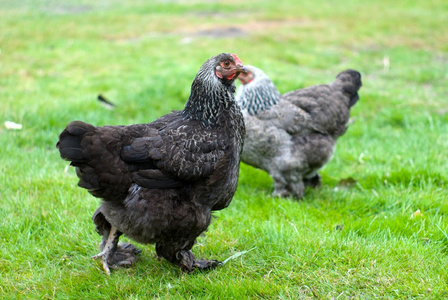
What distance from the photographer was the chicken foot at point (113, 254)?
371cm

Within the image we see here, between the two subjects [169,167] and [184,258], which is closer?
[169,167]

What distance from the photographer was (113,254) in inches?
149

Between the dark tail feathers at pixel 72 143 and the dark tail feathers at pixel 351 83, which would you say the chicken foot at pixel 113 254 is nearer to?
the dark tail feathers at pixel 72 143

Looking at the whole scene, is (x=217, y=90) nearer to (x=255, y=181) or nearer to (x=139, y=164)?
(x=139, y=164)

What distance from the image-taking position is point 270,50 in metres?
11.5

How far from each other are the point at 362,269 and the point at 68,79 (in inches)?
284

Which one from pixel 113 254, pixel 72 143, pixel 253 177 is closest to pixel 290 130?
pixel 253 177

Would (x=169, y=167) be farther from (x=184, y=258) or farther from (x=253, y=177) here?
(x=253, y=177)

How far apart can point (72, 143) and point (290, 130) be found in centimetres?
271

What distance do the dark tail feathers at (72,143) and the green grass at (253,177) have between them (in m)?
1.01

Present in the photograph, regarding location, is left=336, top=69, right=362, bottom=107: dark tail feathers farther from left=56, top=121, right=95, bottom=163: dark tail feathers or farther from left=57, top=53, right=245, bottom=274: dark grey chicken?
left=56, top=121, right=95, bottom=163: dark tail feathers

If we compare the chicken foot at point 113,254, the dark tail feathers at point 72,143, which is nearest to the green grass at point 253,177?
the chicken foot at point 113,254

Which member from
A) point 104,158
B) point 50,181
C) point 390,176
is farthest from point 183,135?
point 390,176

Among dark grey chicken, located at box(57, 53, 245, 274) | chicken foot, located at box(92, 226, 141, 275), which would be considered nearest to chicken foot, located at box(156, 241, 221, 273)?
dark grey chicken, located at box(57, 53, 245, 274)
